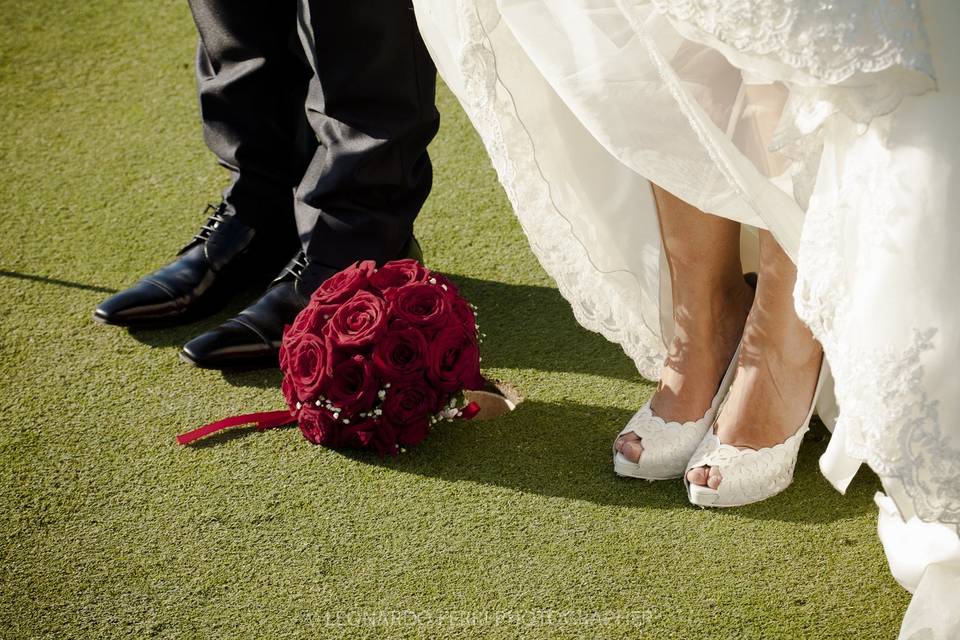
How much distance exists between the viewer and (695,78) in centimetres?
125

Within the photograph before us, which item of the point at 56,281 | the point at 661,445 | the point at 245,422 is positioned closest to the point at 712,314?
the point at 661,445

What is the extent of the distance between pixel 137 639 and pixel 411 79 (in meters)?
1.04

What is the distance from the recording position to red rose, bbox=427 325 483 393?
1.59 metres

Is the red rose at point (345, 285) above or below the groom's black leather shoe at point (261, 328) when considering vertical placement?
above

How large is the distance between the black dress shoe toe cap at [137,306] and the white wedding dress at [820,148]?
0.80 meters

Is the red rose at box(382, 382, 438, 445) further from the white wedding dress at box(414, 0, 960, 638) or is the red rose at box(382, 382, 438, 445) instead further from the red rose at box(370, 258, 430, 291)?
the white wedding dress at box(414, 0, 960, 638)

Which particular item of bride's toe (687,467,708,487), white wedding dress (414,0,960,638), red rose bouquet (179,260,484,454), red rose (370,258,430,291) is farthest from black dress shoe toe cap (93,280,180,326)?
bride's toe (687,467,708,487)

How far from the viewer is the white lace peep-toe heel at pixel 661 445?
1552 millimetres

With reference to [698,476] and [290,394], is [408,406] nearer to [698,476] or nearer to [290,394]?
[290,394]

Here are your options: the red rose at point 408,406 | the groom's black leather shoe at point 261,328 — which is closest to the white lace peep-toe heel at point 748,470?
the red rose at point 408,406

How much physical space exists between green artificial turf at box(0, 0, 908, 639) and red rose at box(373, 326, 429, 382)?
16 centimetres

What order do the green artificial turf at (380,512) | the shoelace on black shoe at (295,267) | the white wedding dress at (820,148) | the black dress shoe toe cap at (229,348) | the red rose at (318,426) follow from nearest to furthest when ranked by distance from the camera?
the white wedding dress at (820,148) < the green artificial turf at (380,512) < the red rose at (318,426) < the black dress shoe toe cap at (229,348) < the shoelace on black shoe at (295,267)

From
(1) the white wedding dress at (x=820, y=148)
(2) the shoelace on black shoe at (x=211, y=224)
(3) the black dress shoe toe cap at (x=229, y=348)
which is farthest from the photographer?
(2) the shoelace on black shoe at (x=211, y=224)

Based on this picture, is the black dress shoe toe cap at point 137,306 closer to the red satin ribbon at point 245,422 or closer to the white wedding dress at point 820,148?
the red satin ribbon at point 245,422
